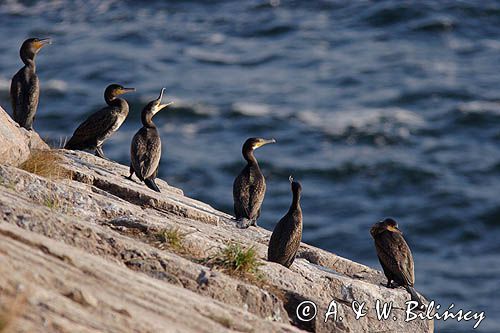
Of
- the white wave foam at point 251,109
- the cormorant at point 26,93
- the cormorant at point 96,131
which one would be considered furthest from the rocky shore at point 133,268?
the white wave foam at point 251,109

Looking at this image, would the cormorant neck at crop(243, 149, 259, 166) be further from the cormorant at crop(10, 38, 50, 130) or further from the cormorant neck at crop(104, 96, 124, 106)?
the cormorant at crop(10, 38, 50, 130)

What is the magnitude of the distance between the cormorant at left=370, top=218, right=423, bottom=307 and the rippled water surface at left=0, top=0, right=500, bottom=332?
11.4 metres

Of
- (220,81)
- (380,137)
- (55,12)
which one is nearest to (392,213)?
(380,137)

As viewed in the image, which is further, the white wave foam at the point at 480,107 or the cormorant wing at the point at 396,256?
the white wave foam at the point at 480,107

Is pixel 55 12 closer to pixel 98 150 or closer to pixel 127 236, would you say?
pixel 98 150

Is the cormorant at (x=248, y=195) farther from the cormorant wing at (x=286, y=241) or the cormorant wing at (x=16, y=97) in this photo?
the cormorant wing at (x=16, y=97)

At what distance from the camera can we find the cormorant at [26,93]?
14.5 m

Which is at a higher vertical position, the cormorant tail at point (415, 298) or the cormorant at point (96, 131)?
the cormorant at point (96, 131)

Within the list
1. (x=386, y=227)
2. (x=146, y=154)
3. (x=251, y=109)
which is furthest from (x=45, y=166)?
(x=251, y=109)

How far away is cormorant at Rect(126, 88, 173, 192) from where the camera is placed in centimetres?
1246

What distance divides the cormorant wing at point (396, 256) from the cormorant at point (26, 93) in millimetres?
5199

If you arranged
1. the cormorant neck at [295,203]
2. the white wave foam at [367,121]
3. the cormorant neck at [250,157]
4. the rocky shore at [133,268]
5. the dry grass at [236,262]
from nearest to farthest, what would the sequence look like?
the rocky shore at [133,268]
the dry grass at [236,262]
the cormorant neck at [295,203]
the cormorant neck at [250,157]
the white wave foam at [367,121]

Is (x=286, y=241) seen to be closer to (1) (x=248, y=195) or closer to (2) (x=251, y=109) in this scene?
(1) (x=248, y=195)

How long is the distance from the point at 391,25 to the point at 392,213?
14.9m
